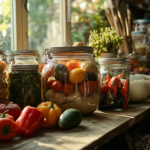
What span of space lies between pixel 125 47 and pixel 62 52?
1.28 meters

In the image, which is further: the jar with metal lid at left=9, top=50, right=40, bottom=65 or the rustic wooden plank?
the jar with metal lid at left=9, top=50, right=40, bottom=65

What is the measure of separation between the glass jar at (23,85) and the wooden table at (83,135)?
16 centimetres

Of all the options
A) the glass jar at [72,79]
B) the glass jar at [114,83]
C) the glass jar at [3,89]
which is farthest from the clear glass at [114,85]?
the glass jar at [3,89]

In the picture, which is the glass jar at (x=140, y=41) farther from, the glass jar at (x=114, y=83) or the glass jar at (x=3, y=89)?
the glass jar at (x=3, y=89)

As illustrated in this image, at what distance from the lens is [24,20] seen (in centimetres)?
140

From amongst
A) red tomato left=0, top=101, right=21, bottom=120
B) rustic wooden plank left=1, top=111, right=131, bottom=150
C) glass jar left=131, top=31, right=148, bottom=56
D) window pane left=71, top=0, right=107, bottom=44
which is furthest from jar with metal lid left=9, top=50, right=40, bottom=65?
glass jar left=131, top=31, right=148, bottom=56

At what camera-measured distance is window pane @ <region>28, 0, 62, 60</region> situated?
1613 millimetres

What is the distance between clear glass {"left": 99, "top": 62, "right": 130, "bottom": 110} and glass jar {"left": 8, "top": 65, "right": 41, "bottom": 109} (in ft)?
1.16

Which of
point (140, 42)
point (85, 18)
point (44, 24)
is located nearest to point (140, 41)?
point (140, 42)

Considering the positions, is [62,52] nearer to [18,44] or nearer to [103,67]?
[103,67]

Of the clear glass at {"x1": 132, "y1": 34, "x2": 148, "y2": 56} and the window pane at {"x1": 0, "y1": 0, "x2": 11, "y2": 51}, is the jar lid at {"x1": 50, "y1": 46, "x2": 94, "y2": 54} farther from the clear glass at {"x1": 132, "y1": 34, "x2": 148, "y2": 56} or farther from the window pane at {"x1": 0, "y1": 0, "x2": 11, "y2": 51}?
the clear glass at {"x1": 132, "y1": 34, "x2": 148, "y2": 56}

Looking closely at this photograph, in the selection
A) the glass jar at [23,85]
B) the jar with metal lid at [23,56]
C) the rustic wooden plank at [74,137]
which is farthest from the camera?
the jar with metal lid at [23,56]

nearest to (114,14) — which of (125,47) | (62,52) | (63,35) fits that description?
(125,47)

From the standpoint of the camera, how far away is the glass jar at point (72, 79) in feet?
2.96
